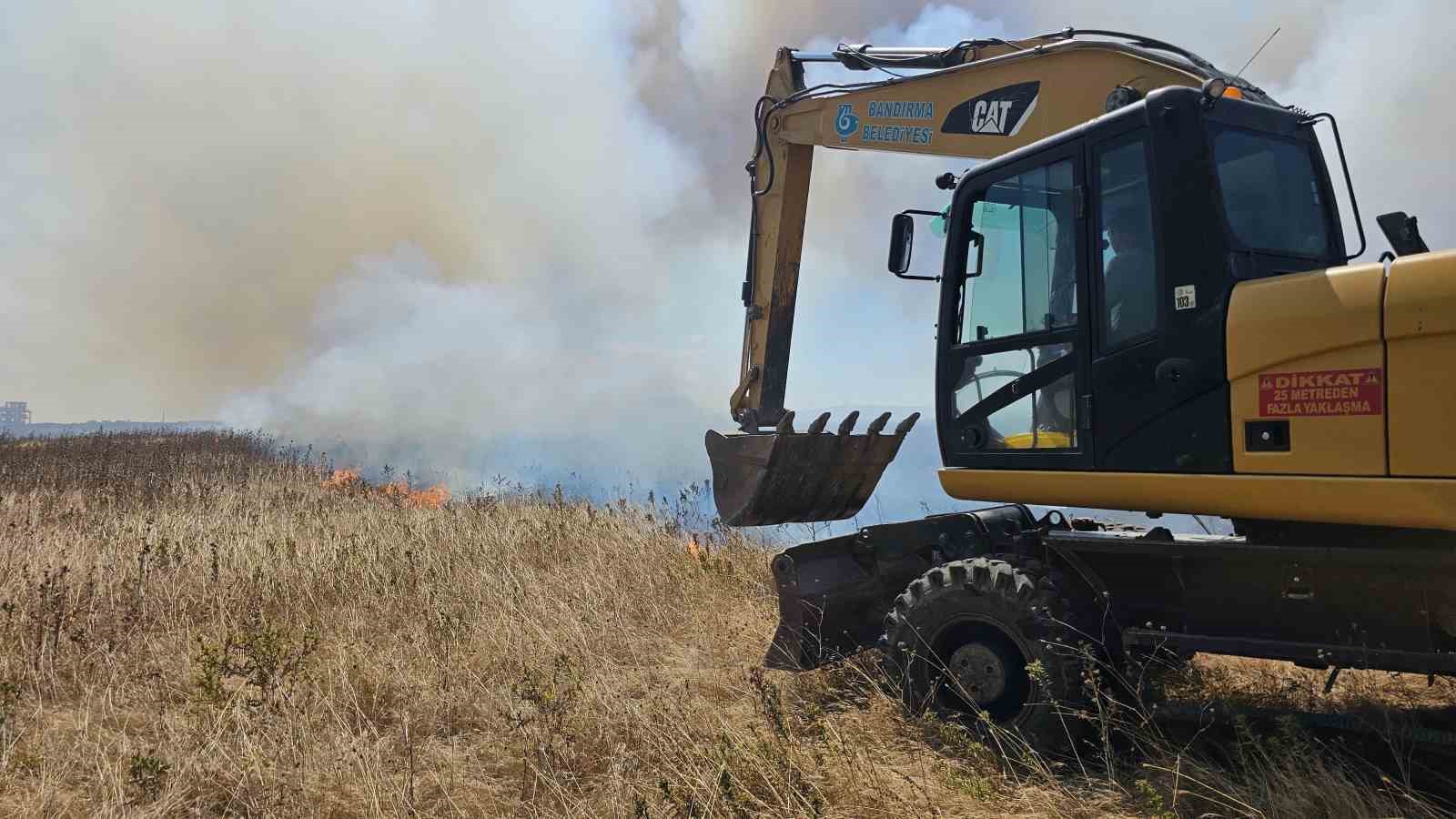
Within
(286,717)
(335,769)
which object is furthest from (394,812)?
(286,717)

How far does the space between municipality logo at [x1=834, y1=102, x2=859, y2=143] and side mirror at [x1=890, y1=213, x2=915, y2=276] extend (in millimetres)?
1641

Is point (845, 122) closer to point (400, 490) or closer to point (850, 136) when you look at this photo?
point (850, 136)

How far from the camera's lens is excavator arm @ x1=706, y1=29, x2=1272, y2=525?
5.34 meters

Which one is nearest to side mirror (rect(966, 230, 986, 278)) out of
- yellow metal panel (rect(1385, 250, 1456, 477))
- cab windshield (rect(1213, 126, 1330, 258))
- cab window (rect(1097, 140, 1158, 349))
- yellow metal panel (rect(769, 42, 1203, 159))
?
cab window (rect(1097, 140, 1158, 349))

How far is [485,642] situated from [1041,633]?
12.1 ft

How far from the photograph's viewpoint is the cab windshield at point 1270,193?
4270mm

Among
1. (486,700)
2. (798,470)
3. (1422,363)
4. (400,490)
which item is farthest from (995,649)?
(400,490)

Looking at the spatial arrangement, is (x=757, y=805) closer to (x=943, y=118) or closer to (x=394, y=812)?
(x=394, y=812)

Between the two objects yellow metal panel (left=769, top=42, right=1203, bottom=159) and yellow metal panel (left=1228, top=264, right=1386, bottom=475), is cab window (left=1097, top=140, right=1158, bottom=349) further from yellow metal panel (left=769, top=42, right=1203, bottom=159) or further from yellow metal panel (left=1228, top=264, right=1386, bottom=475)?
yellow metal panel (left=769, top=42, right=1203, bottom=159)

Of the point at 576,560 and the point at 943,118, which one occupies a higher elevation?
the point at 943,118

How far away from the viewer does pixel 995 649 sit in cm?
452

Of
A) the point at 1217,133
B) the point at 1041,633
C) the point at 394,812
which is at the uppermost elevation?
the point at 1217,133

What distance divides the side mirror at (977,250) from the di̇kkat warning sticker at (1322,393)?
1.72 meters

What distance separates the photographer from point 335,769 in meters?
4.18
